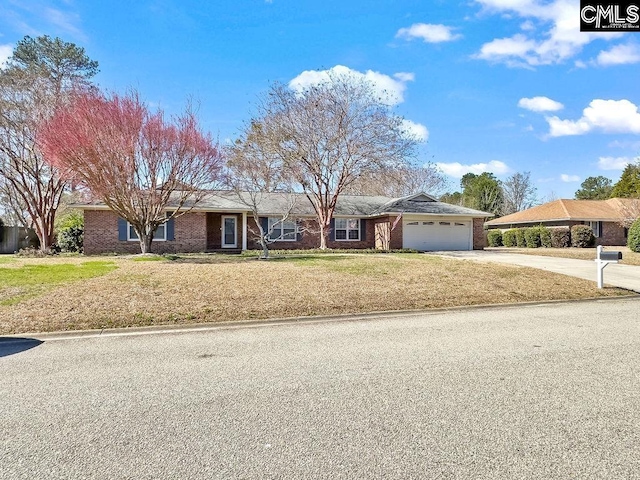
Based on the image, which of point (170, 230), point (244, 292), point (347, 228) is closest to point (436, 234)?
point (347, 228)

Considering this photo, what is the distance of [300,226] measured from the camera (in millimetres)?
24234

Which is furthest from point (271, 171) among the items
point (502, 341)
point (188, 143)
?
point (502, 341)

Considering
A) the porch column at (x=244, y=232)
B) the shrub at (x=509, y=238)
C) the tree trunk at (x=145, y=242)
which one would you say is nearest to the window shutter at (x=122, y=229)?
the tree trunk at (x=145, y=242)

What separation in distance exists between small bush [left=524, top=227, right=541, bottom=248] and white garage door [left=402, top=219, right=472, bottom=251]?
684 centimetres

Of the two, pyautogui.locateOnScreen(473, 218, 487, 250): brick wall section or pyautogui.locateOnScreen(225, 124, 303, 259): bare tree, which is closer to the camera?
pyautogui.locateOnScreen(225, 124, 303, 259): bare tree

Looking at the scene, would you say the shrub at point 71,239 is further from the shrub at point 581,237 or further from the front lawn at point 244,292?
the shrub at point 581,237

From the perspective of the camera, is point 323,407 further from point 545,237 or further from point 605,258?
point 545,237

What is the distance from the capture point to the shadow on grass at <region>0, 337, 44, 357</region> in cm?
537

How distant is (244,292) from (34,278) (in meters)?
5.30

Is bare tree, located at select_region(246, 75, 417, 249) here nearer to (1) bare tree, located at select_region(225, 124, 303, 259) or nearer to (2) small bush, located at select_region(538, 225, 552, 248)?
(1) bare tree, located at select_region(225, 124, 303, 259)

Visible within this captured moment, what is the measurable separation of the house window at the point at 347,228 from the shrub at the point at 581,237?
15251mm

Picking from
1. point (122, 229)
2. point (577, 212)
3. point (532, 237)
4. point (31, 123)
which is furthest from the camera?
point (577, 212)

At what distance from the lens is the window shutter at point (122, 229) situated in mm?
20203

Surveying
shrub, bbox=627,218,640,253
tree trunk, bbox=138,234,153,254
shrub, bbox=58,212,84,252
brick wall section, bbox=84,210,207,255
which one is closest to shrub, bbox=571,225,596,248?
shrub, bbox=627,218,640,253
